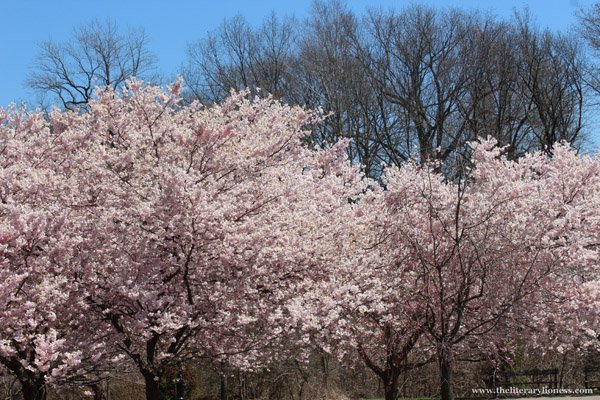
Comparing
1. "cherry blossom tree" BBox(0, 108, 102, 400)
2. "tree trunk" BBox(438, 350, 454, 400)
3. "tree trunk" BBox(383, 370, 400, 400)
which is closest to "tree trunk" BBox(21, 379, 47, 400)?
"cherry blossom tree" BBox(0, 108, 102, 400)

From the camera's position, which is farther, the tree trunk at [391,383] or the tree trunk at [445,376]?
the tree trunk at [391,383]

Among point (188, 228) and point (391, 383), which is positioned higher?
point (188, 228)

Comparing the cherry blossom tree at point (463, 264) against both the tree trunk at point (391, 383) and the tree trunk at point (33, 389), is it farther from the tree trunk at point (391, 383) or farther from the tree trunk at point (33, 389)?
the tree trunk at point (33, 389)

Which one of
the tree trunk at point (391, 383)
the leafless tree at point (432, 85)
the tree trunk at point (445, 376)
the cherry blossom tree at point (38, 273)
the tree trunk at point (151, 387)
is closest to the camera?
the cherry blossom tree at point (38, 273)

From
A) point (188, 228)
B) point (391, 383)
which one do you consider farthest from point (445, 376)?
point (188, 228)

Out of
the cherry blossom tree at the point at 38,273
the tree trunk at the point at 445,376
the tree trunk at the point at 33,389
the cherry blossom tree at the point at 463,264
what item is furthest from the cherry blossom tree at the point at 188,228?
the tree trunk at the point at 445,376

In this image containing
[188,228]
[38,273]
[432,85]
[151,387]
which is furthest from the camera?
[432,85]

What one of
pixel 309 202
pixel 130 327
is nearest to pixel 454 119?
pixel 309 202

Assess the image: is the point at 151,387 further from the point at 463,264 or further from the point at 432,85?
the point at 432,85

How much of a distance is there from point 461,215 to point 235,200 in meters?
4.08

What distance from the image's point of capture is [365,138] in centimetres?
3309

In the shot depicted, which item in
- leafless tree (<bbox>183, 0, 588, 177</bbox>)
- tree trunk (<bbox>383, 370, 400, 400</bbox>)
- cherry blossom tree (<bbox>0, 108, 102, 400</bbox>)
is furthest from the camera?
leafless tree (<bbox>183, 0, 588, 177</bbox>)

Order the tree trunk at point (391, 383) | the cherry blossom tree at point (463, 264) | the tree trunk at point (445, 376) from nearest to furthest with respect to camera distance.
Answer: the tree trunk at point (445, 376) → the cherry blossom tree at point (463, 264) → the tree trunk at point (391, 383)

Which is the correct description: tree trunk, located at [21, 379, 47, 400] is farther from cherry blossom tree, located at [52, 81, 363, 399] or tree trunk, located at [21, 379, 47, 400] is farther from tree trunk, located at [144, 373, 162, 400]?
tree trunk, located at [144, 373, 162, 400]
